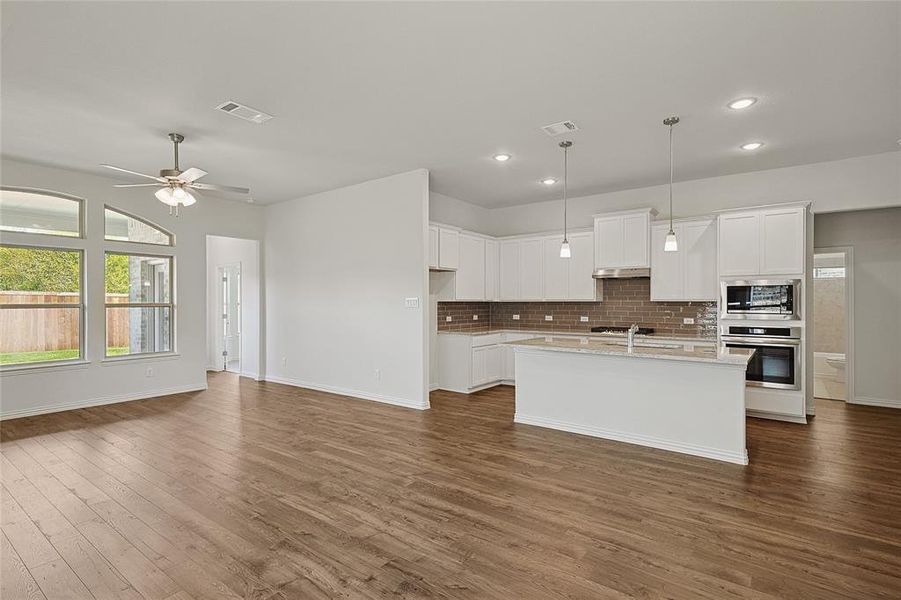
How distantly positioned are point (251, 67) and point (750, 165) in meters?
5.58

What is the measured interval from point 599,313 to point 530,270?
1.28m

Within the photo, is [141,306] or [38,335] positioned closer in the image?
[38,335]

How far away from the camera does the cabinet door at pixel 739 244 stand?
17.7 ft

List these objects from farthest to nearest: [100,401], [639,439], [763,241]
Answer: [100,401], [763,241], [639,439]

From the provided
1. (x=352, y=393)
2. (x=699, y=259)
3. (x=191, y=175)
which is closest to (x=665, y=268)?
(x=699, y=259)

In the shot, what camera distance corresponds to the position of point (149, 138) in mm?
4645

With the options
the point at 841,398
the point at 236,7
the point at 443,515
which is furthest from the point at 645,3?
the point at 841,398

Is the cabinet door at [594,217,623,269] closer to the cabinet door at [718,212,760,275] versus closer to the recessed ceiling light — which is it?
the cabinet door at [718,212,760,275]

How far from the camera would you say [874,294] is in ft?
19.4

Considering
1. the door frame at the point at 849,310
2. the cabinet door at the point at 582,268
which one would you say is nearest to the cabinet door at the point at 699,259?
the cabinet door at the point at 582,268

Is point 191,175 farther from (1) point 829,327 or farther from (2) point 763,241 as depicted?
(1) point 829,327

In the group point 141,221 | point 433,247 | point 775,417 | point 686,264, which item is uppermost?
point 141,221

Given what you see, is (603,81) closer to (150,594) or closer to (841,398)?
(150,594)

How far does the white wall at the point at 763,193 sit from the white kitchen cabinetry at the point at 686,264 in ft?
1.45
